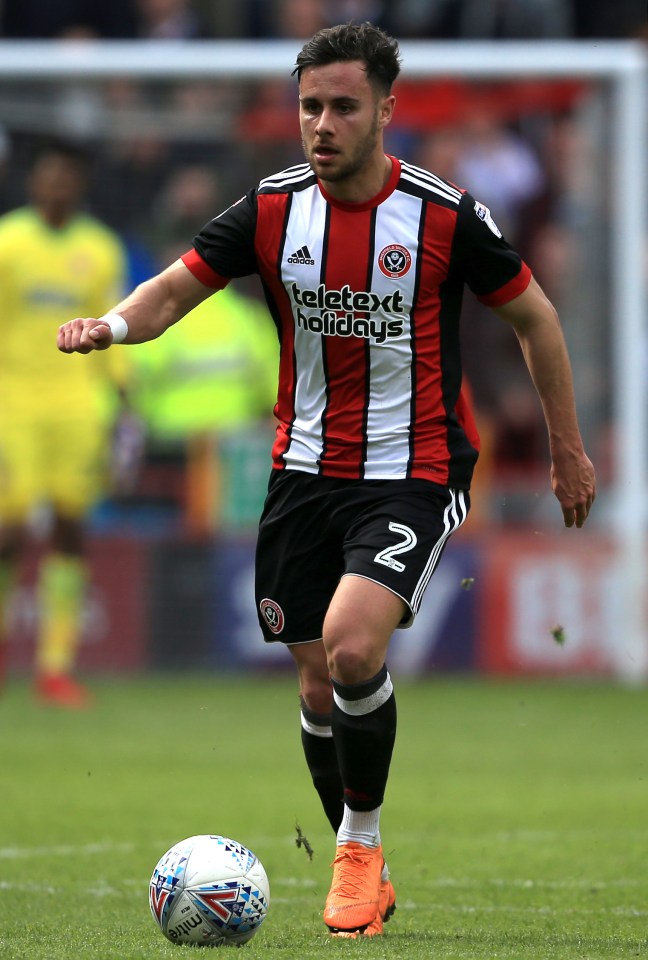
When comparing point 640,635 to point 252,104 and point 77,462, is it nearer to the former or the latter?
point 77,462

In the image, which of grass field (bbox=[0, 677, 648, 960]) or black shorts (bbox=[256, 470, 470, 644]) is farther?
black shorts (bbox=[256, 470, 470, 644])

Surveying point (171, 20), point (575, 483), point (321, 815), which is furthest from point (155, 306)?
Result: point (171, 20)

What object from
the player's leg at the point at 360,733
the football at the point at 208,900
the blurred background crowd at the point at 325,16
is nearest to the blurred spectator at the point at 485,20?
the blurred background crowd at the point at 325,16

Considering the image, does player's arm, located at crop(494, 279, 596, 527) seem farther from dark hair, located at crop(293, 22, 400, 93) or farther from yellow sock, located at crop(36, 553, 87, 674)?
yellow sock, located at crop(36, 553, 87, 674)

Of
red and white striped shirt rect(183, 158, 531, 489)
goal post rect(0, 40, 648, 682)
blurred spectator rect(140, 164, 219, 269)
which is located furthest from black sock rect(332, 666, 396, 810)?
blurred spectator rect(140, 164, 219, 269)

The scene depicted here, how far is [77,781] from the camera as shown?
7809 millimetres

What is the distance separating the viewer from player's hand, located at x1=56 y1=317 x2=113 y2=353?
15.1 feet

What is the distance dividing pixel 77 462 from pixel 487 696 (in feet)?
9.76

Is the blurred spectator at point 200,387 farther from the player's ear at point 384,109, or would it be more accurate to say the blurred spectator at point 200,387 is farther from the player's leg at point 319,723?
the player's ear at point 384,109

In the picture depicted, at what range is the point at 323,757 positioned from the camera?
5156mm

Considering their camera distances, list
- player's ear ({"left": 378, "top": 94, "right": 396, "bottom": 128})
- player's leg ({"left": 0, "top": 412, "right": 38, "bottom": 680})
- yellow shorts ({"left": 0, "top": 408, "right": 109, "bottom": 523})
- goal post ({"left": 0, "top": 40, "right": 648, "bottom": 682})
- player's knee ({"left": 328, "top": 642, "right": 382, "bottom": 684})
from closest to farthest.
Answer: player's knee ({"left": 328, "top": 642, "right": 382, "bottom": 684}), player's ear ({"left": 378, "top": 94, "right": 396, "bottom": 128}), player's leg ({"left": 0, "top": 412, "right": 38, "bottom": 680}), yellow shorts ({"left": 0, "top": 408, "right": 109, "bottom": 523}), goal post ({"left": 0, "top": 40, "right": 648, "bottom": 682})

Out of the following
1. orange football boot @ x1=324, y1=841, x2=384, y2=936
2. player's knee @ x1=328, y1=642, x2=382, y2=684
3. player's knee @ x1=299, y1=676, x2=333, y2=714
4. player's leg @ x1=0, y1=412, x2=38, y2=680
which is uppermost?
player's knee @ x1=328, y1=642, x2=382, y2=684

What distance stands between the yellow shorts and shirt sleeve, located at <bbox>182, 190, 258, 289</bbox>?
6.13 m

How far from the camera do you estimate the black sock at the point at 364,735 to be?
183 inches
